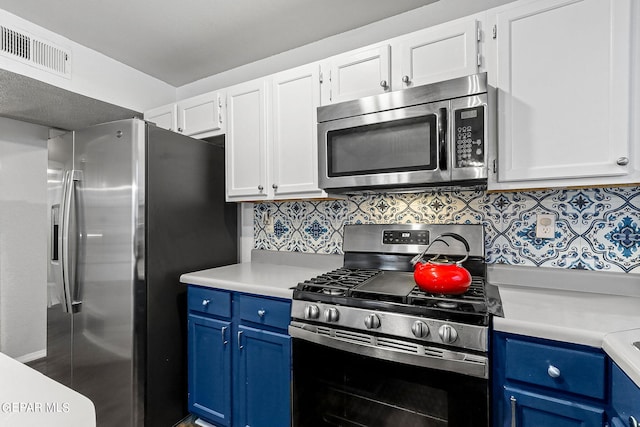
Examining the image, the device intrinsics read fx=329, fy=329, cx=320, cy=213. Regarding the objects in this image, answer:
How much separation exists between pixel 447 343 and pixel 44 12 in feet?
9.27

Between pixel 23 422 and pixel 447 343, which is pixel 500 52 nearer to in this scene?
pixel 447 343

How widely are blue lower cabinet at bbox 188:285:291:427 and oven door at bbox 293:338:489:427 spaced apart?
0.38ft

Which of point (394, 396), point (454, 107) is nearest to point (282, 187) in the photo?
point (454, 107)

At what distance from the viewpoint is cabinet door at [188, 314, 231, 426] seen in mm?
1866

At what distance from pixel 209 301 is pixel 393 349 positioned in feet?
3.70

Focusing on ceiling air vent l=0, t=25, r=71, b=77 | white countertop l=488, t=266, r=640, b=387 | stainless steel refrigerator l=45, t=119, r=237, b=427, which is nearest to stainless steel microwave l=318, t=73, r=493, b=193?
white countertop l=488, t=266, r=640, b=387

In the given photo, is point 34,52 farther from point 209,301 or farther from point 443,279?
point 443,279

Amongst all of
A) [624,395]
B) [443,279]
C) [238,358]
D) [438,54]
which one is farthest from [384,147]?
[238,358]

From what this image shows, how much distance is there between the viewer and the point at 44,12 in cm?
198

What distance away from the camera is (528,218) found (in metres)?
1.69

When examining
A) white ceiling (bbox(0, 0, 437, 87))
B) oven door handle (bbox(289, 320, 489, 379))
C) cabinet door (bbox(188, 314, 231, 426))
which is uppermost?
white ceiling (bbox(0, 0, 437, 87))

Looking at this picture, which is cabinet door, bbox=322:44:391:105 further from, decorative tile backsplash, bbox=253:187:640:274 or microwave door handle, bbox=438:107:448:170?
decorative tile backsplash, bbox=253:187:640:274

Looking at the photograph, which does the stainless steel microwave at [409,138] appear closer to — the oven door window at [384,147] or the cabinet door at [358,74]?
the oven door window at [384,147]

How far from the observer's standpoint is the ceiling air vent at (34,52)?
1.97 m
